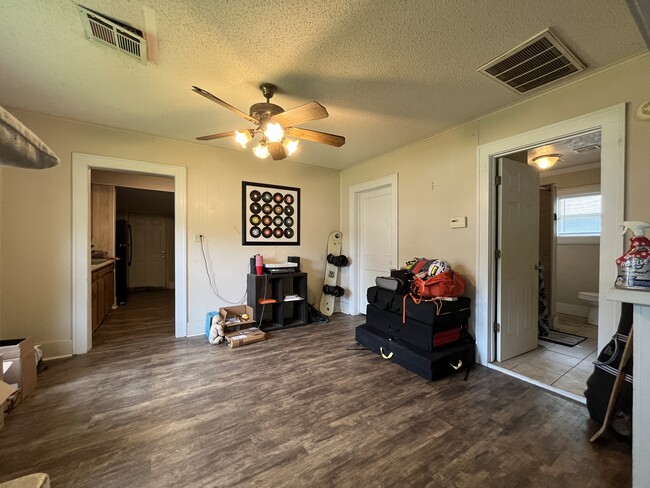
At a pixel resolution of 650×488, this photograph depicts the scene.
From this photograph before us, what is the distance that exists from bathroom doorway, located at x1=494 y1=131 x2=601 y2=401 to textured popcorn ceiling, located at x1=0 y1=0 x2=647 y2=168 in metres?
0.90

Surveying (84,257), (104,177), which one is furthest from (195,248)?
(104,177)

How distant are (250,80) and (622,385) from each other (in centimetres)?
316

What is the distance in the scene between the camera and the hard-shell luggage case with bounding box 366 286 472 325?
2387mm

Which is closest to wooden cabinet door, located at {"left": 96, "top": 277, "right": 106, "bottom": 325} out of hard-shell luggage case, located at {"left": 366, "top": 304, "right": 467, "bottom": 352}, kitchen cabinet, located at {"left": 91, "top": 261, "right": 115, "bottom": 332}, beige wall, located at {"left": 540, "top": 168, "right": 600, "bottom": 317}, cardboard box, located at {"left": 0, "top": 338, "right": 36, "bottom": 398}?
kitchen cabinet, located at {"left": 91, "top": 261, "right": 115, "bottom": 332}

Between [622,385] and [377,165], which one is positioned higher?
[377,165]

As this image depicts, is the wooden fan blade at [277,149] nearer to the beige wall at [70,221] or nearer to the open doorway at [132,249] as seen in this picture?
the beige wall at [70,221]

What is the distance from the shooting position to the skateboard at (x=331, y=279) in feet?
14.0

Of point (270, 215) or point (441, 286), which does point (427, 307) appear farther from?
point (270, 215)

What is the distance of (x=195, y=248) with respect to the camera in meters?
3.42

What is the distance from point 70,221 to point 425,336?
3709mm

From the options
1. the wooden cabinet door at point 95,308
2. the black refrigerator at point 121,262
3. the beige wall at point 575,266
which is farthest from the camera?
the black refrigerator at point 121,262

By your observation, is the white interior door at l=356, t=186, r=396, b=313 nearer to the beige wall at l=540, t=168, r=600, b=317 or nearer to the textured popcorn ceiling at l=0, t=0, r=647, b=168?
the textured popcorn ceiling at l=0, t=0, r=647, b=168

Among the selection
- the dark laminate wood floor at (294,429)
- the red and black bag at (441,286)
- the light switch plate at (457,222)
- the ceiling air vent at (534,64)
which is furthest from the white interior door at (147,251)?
the ceiling air vent at (534,64)

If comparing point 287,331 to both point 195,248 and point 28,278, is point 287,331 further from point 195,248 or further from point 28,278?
point 28,278
